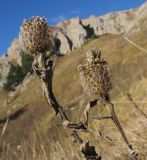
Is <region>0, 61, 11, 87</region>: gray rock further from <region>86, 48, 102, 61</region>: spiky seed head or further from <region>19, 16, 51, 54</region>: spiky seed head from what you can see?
<region>86, 48, 102, 61</region>: spiky seed head

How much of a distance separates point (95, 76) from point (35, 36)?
871 millimetres

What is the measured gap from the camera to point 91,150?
507 cm

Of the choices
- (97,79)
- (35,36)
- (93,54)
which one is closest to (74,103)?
(35,36)

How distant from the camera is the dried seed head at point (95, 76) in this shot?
4.79 meters

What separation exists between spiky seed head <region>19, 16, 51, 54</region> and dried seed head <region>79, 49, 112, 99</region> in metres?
0.60

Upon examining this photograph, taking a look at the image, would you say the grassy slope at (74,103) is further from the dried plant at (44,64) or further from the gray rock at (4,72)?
the gray rock at (4,72)

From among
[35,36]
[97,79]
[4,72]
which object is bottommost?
[97,79]

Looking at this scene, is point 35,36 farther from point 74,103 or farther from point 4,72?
point 4,72

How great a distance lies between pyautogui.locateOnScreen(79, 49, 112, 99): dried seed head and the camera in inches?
188

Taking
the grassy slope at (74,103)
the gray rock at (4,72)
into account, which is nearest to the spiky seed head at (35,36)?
the grassy slope at (74,103)

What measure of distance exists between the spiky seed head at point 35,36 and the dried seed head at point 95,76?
596mm

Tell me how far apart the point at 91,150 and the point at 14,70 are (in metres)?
143

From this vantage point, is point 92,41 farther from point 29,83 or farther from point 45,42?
point 45,42

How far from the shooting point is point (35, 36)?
5246 millimetres
